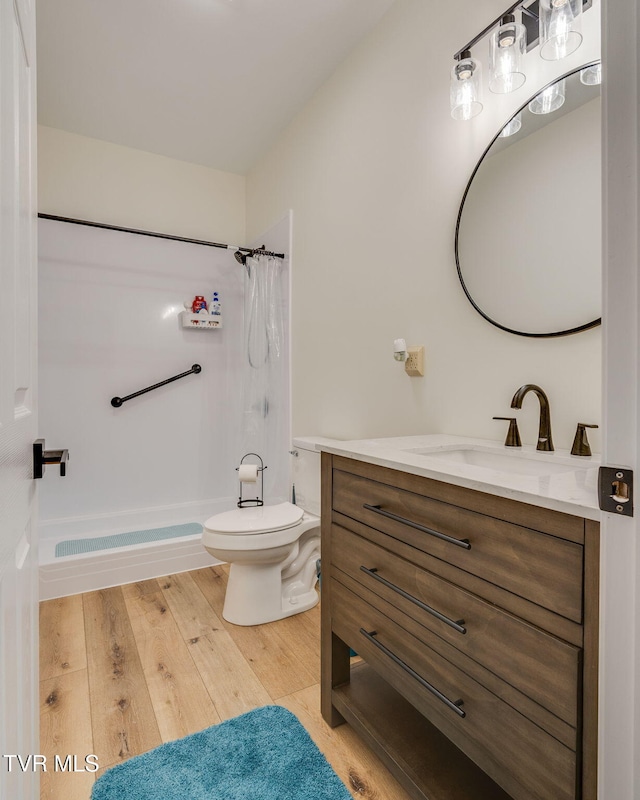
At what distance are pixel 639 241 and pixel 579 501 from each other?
0.40 metres

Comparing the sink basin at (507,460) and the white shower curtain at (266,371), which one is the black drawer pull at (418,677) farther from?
the white shower curtain at (266,371)

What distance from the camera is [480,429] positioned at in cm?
159

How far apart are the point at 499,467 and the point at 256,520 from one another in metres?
1.17

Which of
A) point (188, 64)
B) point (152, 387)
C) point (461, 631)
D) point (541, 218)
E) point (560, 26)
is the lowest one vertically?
point (461, 631)

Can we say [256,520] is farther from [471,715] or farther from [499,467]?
[471,715]

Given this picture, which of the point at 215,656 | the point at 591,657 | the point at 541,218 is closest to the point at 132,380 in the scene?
the point at 215,656

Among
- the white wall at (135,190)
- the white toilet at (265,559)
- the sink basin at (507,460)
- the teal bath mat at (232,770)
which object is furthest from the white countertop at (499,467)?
the white wall at (135,190)

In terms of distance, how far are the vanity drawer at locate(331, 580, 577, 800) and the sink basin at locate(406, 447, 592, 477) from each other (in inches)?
18.7

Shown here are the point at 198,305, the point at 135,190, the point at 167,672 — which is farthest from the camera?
the point at 198,305

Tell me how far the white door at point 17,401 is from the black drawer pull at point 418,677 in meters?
0.78

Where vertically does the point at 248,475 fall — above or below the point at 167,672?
above

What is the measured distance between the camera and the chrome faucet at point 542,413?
133cm

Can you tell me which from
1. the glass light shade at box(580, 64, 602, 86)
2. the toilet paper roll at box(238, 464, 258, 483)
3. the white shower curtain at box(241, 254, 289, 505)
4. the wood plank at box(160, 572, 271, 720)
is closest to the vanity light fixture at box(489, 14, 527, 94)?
the glass light shade at box(580, 64, 602, 86)

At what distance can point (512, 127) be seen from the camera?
146 centimetres
